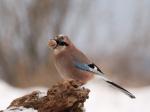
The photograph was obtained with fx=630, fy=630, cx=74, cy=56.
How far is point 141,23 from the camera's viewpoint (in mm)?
7797

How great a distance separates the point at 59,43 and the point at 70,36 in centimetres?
431

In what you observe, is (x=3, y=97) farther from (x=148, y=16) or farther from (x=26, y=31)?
(x=148, y=16)

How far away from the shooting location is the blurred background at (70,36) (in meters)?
7.14

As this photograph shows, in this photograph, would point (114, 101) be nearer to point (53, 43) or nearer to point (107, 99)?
point (107, 99)

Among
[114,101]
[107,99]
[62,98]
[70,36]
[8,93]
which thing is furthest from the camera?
[70,36]

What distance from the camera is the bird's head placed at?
3.29 m

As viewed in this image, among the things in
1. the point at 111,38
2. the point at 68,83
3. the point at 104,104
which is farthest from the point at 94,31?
the point at 68,83

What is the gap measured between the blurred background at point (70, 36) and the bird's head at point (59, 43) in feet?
11.1

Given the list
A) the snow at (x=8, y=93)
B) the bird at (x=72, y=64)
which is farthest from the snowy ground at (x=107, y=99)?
the bird at (x=72, y=64)

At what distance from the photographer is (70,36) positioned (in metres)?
7.64

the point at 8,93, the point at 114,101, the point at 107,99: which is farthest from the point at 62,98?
the point at 8,93

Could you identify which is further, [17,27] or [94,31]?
[94,31]

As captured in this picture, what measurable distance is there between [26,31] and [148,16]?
5.12 feet

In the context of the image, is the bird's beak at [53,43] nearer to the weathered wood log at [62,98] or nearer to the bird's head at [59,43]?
the bird's head at [59,43]
